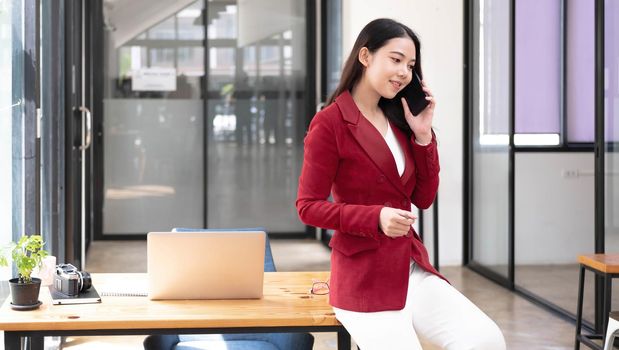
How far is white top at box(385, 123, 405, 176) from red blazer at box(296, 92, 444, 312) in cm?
1

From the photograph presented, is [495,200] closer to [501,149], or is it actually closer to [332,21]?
[501,149]

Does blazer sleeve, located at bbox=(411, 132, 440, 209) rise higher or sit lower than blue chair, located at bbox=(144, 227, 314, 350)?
higher

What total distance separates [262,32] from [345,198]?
6738 millimetres

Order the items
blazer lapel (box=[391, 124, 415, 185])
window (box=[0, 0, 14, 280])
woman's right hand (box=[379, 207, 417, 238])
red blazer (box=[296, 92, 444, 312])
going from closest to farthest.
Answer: woman's right hand (box=[379, 207, 417, 238]) < red blazer (box=[296, 92, 444, 312]) < blazer lapel (box=[391, 124, 415, 185]) < window (box=[0, 0, 14, 280])

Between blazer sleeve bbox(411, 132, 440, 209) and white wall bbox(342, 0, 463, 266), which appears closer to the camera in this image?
blazer sleeve bbox(411, 132, 440, 209)

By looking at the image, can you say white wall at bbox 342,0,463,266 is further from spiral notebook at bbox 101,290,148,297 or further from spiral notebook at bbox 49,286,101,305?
spiral notebook at bbox 49,286,101,305

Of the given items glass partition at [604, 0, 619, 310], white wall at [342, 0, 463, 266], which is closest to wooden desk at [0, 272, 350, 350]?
glass partition at [604, 0, 619, 310]

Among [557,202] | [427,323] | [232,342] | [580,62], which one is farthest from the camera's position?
[557,202]

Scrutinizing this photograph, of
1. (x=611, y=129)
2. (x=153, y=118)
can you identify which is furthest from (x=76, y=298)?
(x=153, y=118)

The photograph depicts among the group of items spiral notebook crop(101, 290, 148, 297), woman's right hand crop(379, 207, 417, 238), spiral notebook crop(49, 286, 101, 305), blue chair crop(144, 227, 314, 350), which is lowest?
blue chair crop(144, 227, 314, 350)

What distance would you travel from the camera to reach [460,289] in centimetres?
633

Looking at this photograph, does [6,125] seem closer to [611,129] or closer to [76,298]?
[76,298]

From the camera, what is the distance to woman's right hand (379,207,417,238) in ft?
7.36

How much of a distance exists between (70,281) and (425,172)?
113cm
